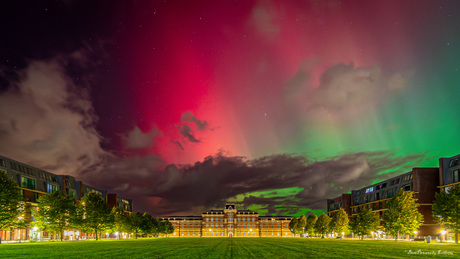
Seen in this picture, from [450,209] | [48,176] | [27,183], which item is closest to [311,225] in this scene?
[450,209]

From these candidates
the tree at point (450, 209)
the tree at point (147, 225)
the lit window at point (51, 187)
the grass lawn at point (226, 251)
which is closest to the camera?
the grass lawn at point (226, 251)

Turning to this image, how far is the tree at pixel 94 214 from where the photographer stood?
95812mm

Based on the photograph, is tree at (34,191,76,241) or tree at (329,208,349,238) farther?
tree at (329,208,349,238)

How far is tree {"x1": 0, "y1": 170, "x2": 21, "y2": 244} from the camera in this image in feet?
215

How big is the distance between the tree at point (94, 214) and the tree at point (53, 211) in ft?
20.7

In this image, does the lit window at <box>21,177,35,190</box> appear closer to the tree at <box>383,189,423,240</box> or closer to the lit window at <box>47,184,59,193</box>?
the lit window at <box>47,184,59,193</box>

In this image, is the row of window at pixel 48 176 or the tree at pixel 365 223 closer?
the row of window at pixel 48 176

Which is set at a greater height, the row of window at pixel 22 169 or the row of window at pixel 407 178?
the row of window at pixel 22 169

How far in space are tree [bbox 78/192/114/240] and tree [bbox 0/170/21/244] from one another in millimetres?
27444

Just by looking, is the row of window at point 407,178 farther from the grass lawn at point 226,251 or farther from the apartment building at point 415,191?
the grass lawn at point 226,251

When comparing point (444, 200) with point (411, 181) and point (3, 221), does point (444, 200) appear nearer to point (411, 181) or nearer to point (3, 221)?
point (411, 181)

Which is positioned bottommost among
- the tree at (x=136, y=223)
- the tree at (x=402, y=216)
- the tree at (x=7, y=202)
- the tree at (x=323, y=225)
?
the tree at (x=323, y=225)

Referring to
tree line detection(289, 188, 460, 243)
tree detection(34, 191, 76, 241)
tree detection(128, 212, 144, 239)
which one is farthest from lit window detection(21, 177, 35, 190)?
tree line detection(289, 188, 460, 243)

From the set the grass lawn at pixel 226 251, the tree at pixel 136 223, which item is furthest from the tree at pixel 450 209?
the tree at pixel 136 223
